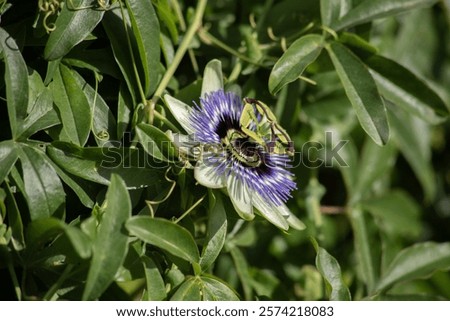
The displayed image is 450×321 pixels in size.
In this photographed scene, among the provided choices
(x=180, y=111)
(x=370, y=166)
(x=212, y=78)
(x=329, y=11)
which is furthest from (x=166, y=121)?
(x=370, y=166)

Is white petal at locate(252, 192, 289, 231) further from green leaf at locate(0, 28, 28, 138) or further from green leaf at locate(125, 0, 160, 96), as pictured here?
green leaf at locate(0, 28, 28, 138)

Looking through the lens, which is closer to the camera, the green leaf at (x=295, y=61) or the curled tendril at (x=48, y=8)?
the curled tendril at (x=48, y=8)

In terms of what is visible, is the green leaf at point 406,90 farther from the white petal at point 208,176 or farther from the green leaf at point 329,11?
the white petal at point 208,176

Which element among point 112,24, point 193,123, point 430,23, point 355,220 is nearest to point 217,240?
point 193,123

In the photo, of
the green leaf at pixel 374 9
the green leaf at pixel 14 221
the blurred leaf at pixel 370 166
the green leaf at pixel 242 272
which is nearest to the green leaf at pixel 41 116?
the green leaf at pixel 14 221

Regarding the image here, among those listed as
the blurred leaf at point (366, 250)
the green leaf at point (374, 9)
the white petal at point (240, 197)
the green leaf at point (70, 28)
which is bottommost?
the blurred leaf at point (366, 250)

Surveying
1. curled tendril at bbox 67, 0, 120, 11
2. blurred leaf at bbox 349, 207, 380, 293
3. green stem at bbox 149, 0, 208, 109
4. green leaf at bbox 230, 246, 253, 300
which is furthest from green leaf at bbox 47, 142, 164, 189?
blurred leaf at bbox 349, 207, 380, 293
